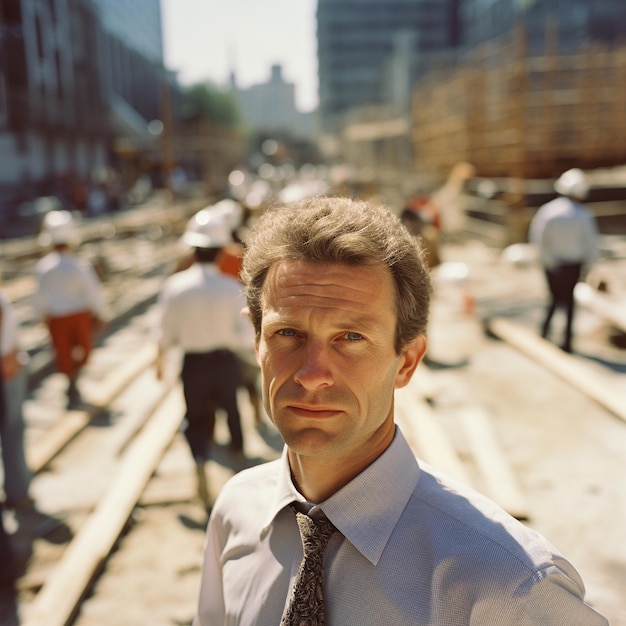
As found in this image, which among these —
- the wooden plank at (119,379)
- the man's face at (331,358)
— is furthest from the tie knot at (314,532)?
the wooden plank at (119,379)

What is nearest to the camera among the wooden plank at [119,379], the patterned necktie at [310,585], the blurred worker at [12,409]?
the patterned necktie at [310,585]

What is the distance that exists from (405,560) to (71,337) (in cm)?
627

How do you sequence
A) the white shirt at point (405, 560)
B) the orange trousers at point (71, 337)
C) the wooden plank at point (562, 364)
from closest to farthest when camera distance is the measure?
the white shirt at point (405, 560)
the wooden plank at point (562, 364)
the orange trousers at point (71, 337)

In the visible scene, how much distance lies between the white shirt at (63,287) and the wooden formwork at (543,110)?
12.5 m

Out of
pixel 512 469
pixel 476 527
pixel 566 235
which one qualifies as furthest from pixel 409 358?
pixel 566 235

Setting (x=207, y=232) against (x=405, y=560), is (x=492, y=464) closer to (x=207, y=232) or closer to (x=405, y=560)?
(x=207, y=232)

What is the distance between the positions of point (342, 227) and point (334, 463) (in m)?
0.51

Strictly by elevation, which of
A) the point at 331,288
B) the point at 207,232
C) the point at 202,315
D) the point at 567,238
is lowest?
the point at 202,315

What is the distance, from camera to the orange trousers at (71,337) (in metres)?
6.98

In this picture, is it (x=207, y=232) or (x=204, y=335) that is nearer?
(x=204, y=335)

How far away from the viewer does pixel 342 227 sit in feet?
5.02

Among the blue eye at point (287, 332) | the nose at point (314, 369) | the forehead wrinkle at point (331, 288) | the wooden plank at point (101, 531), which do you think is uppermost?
the forehead wrinkle at point (331, 288)

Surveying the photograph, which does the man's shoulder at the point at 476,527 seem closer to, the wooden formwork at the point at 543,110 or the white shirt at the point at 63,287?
the white shirt at the point at 63,287

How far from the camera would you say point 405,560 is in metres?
1.40
